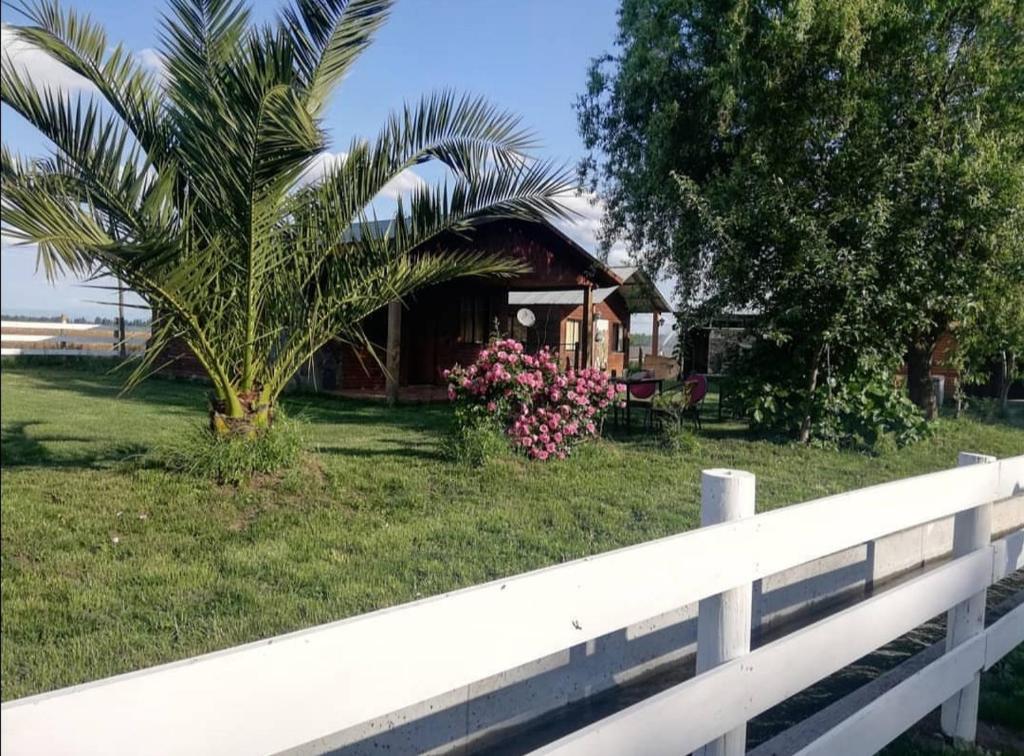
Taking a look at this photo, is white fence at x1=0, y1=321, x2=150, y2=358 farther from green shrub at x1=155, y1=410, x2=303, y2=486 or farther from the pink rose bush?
the pink rose bush

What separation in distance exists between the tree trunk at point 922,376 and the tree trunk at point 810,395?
3.59 ft

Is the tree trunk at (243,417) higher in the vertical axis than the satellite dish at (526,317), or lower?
lower

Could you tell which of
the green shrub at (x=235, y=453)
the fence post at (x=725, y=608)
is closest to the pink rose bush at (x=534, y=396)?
the fence post at (x=725, y=608)

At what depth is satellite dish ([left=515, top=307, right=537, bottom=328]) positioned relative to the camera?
6109 millimetres

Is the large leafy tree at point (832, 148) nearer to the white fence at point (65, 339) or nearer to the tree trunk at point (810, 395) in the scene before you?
the tree trunk at point (810, 395)

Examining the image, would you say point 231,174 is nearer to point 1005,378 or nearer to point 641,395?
point 641,395

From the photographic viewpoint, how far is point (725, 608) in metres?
1.83

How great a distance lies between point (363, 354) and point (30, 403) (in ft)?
3.63

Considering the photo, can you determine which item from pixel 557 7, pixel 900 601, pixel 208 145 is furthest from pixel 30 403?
pixel 900 601

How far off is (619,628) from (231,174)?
1.07m

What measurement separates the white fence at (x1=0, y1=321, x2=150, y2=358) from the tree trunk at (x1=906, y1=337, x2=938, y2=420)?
701 centimetres

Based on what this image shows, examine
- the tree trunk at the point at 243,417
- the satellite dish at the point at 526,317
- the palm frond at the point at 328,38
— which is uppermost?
the palm frond at the point at 328,38

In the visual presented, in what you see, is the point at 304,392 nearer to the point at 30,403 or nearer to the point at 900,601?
the point at 30,403

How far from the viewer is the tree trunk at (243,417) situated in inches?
57.7
